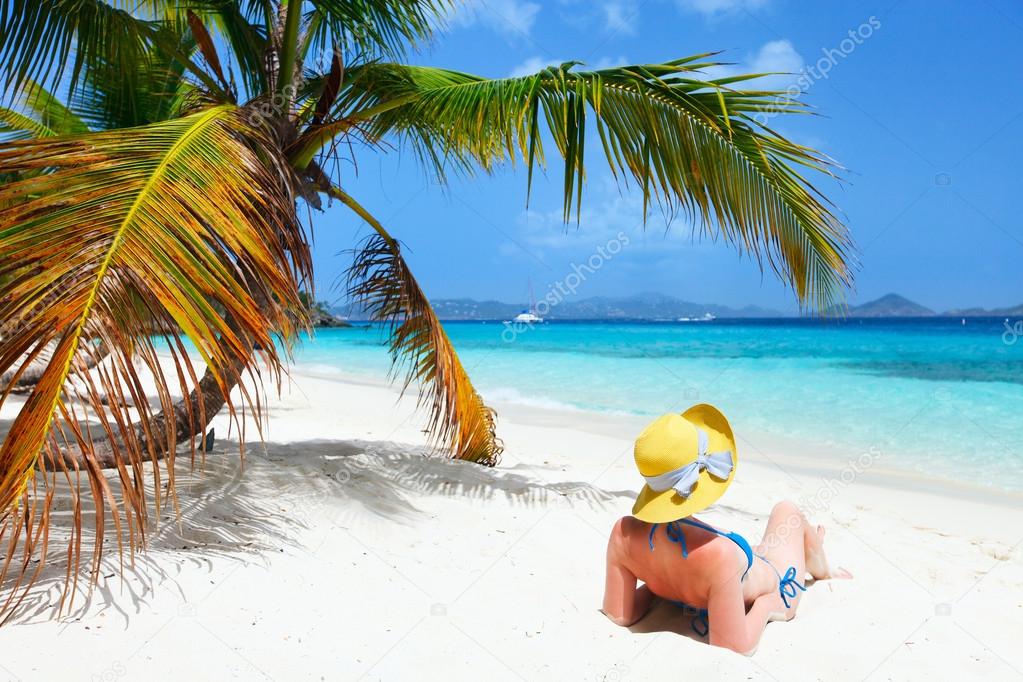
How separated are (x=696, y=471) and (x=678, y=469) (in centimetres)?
7

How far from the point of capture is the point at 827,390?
13859 mm

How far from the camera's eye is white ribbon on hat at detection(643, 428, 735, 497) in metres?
2.39

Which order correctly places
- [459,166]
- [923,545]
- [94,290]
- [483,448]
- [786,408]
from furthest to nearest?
[786,408] → [459,166] → [483,448] → [923,545] → [94,290]

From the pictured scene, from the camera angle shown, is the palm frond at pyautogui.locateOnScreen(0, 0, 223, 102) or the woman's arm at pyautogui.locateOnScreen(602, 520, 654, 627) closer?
the woman's arm at pyautogui.locateOnScreen(602, 520, 654, 627)

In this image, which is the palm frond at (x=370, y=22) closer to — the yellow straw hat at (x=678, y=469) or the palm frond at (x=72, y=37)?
the palm frond at (x=72, y=37)

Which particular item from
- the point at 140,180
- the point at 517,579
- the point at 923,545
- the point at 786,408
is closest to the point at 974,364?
the point at 786,408

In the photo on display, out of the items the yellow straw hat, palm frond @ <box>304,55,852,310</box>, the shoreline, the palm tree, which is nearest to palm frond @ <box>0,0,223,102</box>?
the palm tree

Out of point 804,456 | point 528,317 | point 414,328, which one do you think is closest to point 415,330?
point 414,328

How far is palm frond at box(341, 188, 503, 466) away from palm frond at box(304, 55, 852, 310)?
1120mm

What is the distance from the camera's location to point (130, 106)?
17.2ft

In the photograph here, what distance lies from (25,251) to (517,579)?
6.98ft

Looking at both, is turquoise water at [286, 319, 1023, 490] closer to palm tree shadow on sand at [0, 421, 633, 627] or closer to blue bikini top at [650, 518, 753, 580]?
palm tree shadow on sand at [0, 421, 633, 627]

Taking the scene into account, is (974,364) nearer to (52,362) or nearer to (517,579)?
(517,579)

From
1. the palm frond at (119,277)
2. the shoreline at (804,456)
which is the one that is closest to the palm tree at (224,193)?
the palm frond at (119,277)
